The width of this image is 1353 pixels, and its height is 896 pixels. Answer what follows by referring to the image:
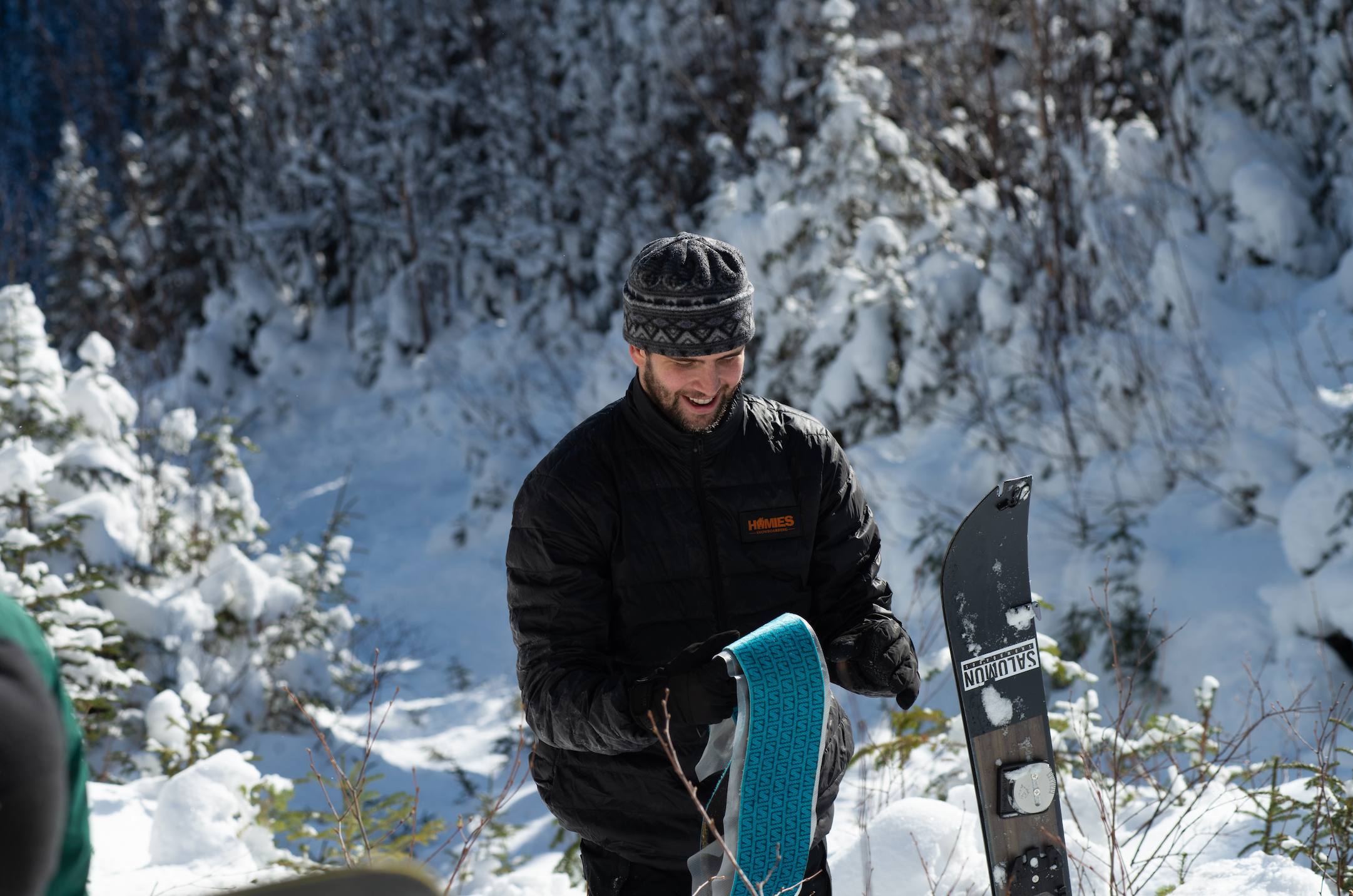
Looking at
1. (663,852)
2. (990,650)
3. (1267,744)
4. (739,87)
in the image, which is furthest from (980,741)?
(739,87)

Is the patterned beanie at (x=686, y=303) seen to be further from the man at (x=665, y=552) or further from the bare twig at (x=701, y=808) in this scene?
the bare twig at (x=701, y=808)

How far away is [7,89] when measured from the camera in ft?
96.2

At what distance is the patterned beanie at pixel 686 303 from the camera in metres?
1.65

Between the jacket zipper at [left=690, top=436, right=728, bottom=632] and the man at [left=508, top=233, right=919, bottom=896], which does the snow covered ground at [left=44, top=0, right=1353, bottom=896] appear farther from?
the jacket zipper at [left=690, top=436, right=728, bottom=632]

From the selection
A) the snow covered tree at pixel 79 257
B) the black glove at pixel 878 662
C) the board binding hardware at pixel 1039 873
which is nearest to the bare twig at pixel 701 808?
the black glove at pixel 878 662

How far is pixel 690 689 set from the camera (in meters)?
1.48

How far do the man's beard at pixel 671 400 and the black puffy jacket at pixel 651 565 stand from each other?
14 millimetres

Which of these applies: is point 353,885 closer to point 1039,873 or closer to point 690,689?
point 690,689

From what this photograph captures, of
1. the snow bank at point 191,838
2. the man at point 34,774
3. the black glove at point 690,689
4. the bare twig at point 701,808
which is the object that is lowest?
the snow bank at point 191,838

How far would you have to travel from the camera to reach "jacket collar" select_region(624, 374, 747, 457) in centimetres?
172

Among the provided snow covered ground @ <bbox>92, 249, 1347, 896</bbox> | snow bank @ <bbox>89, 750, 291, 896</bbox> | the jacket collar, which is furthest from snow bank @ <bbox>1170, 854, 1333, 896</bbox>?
snow bank @ <bbox>89, 750, 291, 896</bbox>

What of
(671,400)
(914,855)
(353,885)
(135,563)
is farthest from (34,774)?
(135,563)

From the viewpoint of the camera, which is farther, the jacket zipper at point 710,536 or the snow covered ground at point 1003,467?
the snow covered ground at point 1003,467

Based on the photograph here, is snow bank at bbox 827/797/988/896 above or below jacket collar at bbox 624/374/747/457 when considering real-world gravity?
below
